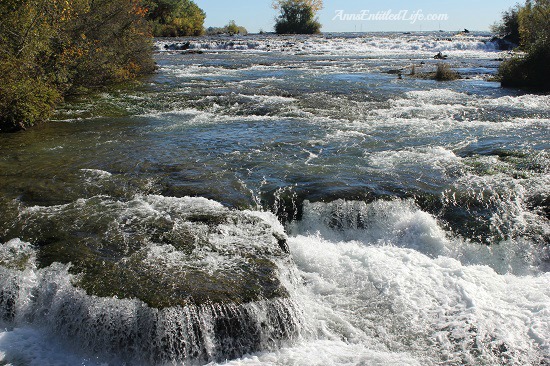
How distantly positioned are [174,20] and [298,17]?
23374 mm

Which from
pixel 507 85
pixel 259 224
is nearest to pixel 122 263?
pixel 259 224

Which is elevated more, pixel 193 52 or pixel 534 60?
pixel 193 52

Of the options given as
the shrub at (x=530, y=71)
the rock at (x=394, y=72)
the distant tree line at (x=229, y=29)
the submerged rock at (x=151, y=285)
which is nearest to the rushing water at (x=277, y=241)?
the submerged rock at (x=151, y=285)

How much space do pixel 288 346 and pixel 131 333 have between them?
198cm

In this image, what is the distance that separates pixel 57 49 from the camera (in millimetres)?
16797

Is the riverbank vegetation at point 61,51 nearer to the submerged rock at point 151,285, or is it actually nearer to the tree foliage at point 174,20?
the submerged rock at point 151,285

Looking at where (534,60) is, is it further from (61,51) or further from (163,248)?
(163,248)

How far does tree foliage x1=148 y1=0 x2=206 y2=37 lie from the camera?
199 feet

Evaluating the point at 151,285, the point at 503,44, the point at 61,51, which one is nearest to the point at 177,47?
the point at 61,51

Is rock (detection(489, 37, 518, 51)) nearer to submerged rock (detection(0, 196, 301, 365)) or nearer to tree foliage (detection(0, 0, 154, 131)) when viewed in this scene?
tree foliage (detection(0, 0, 154, 131))

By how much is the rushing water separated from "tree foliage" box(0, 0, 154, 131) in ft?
3.31

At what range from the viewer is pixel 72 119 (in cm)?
1577

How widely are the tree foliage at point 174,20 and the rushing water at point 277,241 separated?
161 ft

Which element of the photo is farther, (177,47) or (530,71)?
(177,47)
